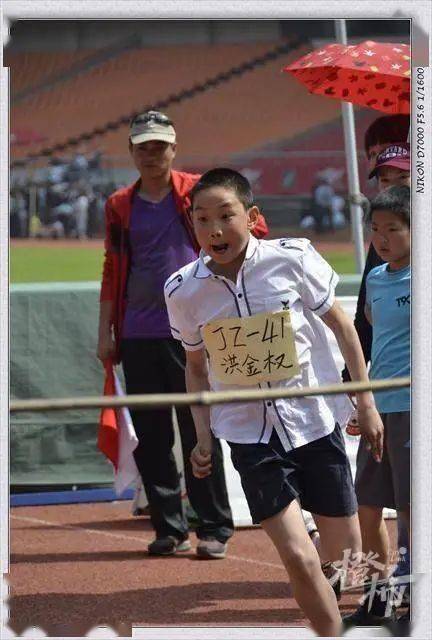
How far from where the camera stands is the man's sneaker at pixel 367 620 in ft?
14.6

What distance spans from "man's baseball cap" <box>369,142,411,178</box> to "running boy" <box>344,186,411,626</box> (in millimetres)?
311

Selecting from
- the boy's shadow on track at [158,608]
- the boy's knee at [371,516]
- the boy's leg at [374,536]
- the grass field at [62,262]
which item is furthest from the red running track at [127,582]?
the grass field at [62,262]

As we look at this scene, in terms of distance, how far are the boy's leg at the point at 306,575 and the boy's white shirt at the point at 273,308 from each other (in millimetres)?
274

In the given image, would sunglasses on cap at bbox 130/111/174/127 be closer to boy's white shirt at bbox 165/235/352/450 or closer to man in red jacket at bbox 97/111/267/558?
man in red jacket at bbox 97/111/267/558

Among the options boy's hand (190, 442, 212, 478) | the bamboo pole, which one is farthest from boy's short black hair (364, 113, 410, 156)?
the bamboo pole

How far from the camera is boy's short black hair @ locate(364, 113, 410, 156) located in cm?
490

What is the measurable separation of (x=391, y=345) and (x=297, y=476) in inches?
27.5

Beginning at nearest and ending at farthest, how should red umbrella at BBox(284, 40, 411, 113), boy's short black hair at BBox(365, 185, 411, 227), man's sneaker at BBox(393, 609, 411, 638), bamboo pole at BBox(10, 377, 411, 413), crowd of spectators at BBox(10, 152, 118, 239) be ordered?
bamboo pole at BBox(10, 377, 411, 413) → man's sneaker at BBox(393, 609, 411, 638) → boy's short black hair at BBox(365, 185, 411, 227) → red umbrella at BBox(284, 40, 411, 113) → crowd of spectators at BBox(10, 152, 118, 239)

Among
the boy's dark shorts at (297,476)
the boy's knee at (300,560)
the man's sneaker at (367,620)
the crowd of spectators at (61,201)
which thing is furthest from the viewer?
the crowd of spectators at (61,201)

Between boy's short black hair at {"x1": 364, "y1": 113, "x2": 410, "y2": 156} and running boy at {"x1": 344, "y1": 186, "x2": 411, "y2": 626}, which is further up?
boy's short black hair at {"x1": 364, "y1": 113, "x2": 410, "y2": 156}

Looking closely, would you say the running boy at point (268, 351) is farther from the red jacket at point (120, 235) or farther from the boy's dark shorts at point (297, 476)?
the red jacket at point (120, 235)

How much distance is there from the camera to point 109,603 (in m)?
5.13

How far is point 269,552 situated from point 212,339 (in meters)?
2.29

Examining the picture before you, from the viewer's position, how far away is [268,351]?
3.88 m
